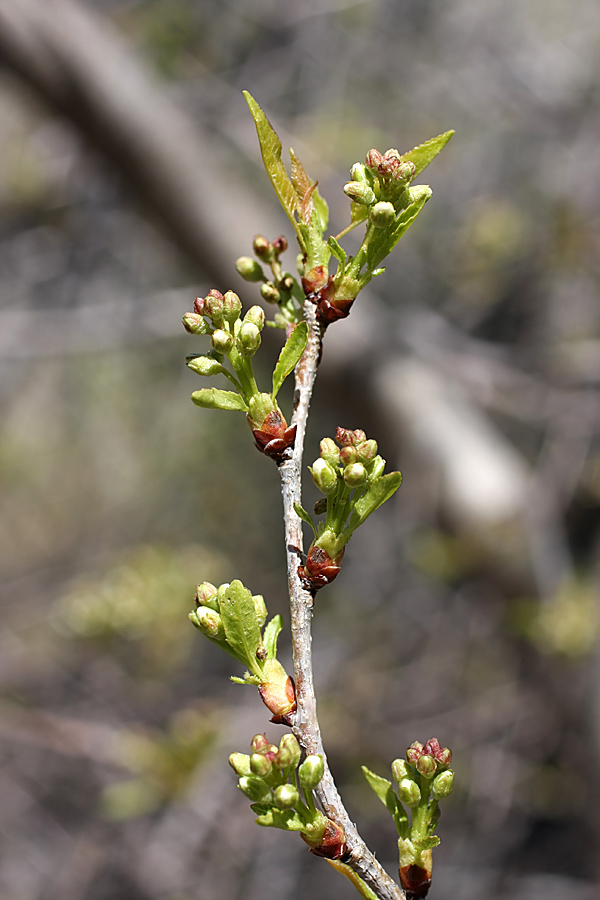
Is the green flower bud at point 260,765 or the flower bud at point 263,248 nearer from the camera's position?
the green flower bud at point 260,765

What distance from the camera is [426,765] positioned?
17.1 inches

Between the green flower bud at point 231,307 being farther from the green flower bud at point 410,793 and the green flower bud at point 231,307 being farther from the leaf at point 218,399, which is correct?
the green flower bud at point 410,793

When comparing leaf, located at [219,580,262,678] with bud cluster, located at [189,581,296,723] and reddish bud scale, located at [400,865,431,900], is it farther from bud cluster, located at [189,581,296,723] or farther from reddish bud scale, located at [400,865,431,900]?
reddish bud scale, located at [400,865,431,900]

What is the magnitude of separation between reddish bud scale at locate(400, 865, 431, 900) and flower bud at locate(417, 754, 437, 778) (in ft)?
0.23

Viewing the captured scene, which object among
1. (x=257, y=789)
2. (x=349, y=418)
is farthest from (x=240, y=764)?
(x=349, y=418)

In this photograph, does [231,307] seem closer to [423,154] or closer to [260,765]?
[423,154]

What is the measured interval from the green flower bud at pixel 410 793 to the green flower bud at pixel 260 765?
108mm

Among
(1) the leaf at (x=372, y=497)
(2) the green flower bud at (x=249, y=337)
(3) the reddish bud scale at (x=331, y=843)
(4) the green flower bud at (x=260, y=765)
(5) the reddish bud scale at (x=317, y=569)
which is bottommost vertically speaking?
(3) the reddish bud scale at (x=331, y=843)

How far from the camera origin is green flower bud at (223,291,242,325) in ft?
1.39

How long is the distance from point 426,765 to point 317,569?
0.49 ft

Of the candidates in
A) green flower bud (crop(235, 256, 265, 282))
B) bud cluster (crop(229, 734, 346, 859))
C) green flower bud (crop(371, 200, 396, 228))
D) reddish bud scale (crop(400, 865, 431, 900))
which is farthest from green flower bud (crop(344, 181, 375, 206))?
reddish bud scale (crop(400, 865, 431, 900))

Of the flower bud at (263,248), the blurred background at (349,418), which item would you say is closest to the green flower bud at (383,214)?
the flower bud at (263,248)

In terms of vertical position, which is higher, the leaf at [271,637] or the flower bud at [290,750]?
the leaf at [271,637]

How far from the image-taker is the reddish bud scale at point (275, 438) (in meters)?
0.44
